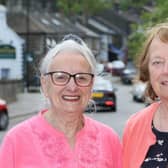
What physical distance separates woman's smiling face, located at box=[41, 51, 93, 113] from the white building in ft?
142

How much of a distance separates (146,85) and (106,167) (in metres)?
0.52

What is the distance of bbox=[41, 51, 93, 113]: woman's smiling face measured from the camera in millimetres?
3725

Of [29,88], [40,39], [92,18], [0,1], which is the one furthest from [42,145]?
[92,18]

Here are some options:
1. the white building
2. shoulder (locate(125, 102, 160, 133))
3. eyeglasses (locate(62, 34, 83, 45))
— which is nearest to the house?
the white building

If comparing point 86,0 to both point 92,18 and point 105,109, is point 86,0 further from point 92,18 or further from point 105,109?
point 105,109

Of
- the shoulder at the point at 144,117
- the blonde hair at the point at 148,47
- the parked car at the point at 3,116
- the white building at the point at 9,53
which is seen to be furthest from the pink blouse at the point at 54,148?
the white building at the point at 9,53

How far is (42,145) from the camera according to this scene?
372cm

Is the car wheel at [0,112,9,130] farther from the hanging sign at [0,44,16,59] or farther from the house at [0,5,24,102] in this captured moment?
the hanging sign at [0,44,16,59]

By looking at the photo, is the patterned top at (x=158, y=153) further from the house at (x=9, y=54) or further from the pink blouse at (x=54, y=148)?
the house at (x=9, y=54)

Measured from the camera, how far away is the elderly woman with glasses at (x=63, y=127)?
3.65 m

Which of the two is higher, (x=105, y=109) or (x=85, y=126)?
(x=85, y=126)

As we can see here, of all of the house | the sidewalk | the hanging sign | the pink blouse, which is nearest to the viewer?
the pink blouse

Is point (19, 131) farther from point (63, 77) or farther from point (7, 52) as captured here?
point (7, 52)

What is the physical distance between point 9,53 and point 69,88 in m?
45.5
